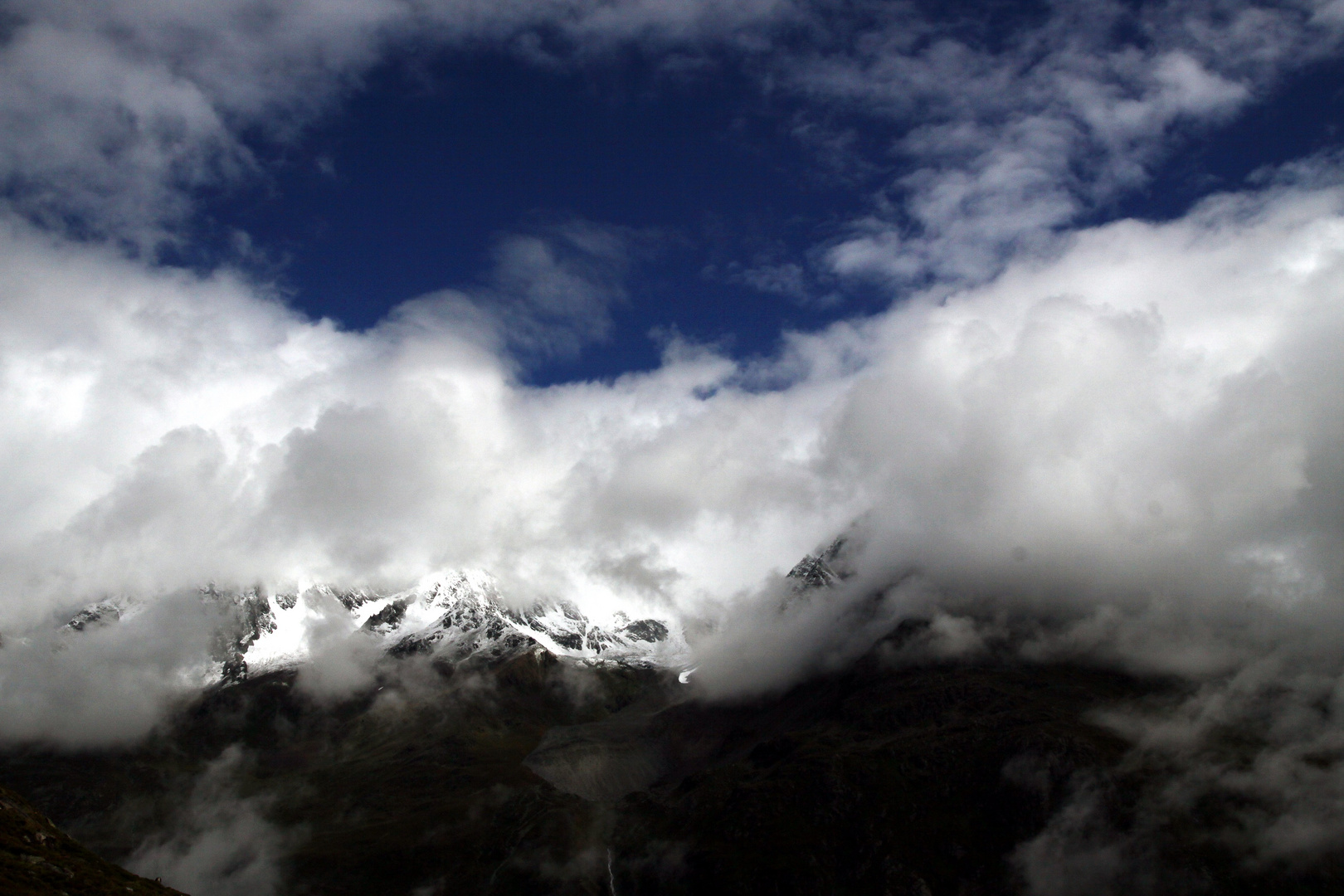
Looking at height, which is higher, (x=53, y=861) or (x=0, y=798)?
(x=0, y=798)

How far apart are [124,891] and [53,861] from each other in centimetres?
1254

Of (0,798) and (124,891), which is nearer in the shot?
(124,891)

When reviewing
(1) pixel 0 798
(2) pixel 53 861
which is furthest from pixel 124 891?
(1) pixel 0 798

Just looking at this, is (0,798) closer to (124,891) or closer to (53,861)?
(53,861)

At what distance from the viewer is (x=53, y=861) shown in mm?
138250

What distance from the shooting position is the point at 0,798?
518ft

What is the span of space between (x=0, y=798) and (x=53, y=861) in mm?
30895

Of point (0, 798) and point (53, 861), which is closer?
point (53, 861)

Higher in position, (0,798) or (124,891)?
Answer: (0,798)

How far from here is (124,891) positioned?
452 feet
